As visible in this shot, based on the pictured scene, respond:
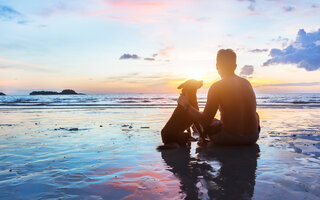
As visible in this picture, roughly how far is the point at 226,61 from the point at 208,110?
1023 mm

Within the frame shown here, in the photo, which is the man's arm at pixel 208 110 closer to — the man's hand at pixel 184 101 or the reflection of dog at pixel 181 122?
the man's hand at pixel 184 101

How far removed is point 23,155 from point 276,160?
15.6ft

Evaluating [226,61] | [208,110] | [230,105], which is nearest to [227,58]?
[226,61]

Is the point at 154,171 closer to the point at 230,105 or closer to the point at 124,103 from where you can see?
the point at 230,105

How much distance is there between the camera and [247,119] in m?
4.96

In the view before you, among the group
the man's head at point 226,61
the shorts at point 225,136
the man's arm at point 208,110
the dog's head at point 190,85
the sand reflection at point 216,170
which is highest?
the man's head at point 226,61

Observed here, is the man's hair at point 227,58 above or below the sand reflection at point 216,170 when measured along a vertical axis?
above

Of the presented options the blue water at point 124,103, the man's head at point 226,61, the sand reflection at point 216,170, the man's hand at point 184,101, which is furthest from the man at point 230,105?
the blue water at point 124,103

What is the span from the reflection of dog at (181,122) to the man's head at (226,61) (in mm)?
703

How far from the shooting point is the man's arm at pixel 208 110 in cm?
492

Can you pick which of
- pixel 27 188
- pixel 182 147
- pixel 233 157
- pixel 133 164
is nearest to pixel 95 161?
pixel 133 164

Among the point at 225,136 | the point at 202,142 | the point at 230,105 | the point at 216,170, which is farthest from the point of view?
the point at 202,142

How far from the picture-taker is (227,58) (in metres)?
4.98

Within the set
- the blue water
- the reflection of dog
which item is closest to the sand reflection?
the reflection of dog
